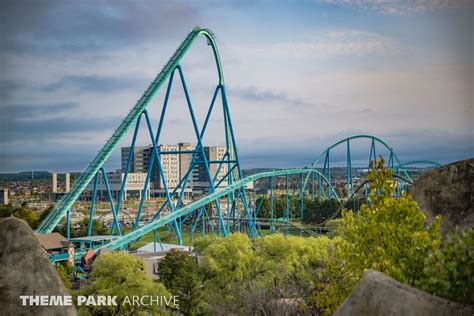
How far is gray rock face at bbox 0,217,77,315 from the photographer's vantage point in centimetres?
651

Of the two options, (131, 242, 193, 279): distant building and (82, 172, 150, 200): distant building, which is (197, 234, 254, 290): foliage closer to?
(131, 242, 193, 279): distant building

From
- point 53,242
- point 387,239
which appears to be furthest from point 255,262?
point 387,239

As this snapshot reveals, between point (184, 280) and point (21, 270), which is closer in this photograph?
point (21, 270)

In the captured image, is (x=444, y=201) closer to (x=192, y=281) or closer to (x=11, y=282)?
(x=11, y=282)

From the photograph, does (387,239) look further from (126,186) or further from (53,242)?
(126,186)

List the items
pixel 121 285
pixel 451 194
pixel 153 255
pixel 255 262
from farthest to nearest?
pixel 153 255 < pixel 255 262 < pixel 121 285 < pixel 451 194

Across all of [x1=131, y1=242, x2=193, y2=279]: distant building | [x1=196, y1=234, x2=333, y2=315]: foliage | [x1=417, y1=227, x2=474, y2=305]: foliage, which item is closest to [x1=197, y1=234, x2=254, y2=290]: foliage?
[x1=196, y1=234, x2=333, y2=315]: foliage

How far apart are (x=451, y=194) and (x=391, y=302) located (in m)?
3.36

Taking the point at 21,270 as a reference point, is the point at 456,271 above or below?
above

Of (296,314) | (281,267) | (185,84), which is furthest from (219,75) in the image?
(296,314)

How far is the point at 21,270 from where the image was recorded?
662cm

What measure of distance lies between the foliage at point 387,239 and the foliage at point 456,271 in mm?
766

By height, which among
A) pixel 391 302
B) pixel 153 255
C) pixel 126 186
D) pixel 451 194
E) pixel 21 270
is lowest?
pixel 153 255

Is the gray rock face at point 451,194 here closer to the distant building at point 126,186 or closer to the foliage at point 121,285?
the foliage at point 121,285
